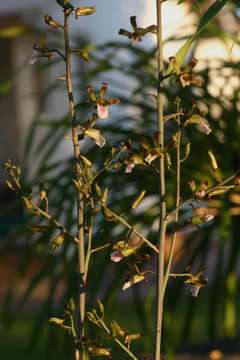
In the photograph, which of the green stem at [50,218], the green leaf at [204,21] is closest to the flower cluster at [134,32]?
the green leaf at [204,21]

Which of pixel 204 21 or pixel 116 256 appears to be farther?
pixel 204 21

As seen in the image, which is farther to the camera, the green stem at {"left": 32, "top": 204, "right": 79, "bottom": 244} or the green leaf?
the green leaf

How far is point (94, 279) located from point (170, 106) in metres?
0.60

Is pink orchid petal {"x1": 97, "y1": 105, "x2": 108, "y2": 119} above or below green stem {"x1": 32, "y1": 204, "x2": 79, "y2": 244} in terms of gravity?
above

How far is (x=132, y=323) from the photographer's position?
614 centimetres

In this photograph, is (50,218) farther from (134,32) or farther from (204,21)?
(204,21)

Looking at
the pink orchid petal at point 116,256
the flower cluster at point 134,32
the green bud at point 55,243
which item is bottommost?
the pink orchid petal at point 116,256

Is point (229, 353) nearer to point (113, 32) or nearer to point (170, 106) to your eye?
point (170, 106)

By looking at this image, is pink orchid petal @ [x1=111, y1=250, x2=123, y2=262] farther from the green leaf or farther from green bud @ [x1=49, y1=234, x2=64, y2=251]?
the green leaf

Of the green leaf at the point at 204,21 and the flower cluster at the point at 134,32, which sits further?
the green leaf at the point at 204,21

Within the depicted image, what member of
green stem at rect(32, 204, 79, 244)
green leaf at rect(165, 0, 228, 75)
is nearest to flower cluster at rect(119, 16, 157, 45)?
green leaf at rect(165, 0, 228, 75)

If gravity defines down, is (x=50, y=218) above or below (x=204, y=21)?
below

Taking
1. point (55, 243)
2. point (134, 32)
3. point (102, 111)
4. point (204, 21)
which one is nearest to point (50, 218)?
point (55, 243)

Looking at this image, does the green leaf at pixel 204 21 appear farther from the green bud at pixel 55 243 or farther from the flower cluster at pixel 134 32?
the green bud at pixel 55 243
